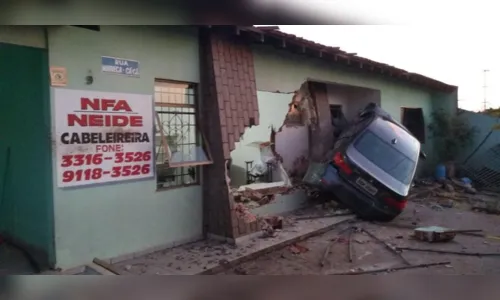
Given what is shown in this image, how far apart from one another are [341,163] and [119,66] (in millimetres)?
4973

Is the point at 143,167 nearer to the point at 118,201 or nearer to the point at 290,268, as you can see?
the point at 118,201

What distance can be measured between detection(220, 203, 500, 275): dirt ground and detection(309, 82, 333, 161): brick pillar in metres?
3.02

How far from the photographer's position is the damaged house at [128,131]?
4.60 m

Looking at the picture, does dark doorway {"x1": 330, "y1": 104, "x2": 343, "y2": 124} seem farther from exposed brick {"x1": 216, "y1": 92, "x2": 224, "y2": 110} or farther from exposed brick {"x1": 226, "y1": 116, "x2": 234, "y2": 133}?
exposed brick {"x1": 216, "y1": 92, "x2": 224, "y2": 110}

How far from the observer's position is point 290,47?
24.6 ft

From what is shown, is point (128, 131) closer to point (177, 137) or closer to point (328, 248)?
point (177, 137)

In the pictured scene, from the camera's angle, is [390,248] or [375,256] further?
[390,248]

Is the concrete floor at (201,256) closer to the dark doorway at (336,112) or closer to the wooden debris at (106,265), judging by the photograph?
the wooden debris at (106,265)

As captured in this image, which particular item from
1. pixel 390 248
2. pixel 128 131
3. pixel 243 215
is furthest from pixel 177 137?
pixel 390 248

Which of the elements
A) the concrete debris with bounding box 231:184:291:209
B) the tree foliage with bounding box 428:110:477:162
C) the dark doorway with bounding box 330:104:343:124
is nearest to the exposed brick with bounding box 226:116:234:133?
the concrete debris with bounding box 231:184:291:209

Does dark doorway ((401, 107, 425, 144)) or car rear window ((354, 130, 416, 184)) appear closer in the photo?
car rear window ((354, 130, 416, 184))

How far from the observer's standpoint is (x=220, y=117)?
6.11 meters

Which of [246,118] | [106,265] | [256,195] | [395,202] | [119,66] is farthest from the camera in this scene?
[256,195]

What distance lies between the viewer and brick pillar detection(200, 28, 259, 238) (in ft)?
20.1
